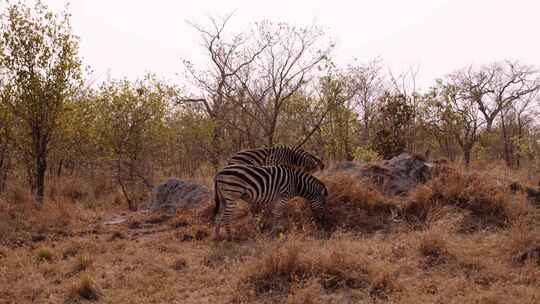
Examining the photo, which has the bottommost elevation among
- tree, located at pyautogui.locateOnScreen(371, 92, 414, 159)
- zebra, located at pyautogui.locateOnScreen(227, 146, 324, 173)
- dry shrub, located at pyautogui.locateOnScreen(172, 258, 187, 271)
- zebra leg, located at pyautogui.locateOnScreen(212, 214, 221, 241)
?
dry shrub, located at pyautogui.locateOnScreen(172, 258, 187, 271)

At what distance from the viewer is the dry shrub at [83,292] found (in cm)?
698

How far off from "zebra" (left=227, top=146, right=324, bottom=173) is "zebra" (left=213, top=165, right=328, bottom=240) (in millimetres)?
2134

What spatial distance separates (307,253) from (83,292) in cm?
352

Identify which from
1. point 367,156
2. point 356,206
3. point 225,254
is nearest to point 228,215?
point 225,254

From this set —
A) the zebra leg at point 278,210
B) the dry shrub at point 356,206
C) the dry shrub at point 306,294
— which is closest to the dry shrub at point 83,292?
the dry shrub at point 306,294

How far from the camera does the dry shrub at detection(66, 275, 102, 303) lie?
22.9ft

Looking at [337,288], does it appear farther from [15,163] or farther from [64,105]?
[15,163]

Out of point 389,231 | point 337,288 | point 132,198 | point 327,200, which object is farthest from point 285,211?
point 132,198

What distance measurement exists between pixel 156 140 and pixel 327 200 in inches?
338

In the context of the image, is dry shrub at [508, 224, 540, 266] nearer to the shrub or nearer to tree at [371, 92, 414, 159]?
the shrub

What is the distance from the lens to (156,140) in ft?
57.5

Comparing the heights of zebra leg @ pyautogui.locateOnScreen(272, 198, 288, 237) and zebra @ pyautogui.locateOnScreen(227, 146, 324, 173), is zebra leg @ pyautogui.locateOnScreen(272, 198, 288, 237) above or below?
below

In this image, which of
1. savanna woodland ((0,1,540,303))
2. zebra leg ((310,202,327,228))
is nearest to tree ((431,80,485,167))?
savanna woodland ((0,1,540,303))

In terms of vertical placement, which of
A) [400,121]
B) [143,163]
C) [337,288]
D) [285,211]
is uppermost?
[400,121]
